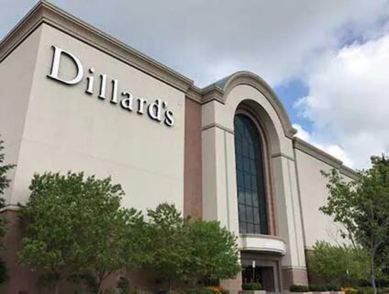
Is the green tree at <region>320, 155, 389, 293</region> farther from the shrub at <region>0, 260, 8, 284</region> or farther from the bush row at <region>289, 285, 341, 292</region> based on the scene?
the shrub at <region>0, 260, 8, 284</region>

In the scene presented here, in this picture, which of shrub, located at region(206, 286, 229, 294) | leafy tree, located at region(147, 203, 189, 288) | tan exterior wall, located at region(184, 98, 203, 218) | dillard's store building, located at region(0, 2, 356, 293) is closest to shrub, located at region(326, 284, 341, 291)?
dillard's store building, located at region(0, 2, 356, 293)

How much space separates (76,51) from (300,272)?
23370mm

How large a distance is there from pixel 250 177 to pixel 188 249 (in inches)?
531

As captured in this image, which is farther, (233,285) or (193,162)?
(193,162)

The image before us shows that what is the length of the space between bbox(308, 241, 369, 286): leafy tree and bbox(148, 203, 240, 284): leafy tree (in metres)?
12.0

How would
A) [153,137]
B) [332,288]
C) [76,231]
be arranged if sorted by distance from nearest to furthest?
[76,231], [153,137], [332,288]

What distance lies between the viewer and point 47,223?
49.6 feet

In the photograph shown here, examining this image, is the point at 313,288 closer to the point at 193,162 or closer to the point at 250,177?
the point at 250,177

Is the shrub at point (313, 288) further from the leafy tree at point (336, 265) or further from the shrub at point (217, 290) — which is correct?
the shrub at point (217, 290)

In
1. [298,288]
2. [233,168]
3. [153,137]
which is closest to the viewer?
[153,137]

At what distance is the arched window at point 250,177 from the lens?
99.8 ft

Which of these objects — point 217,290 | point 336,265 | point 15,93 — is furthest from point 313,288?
point 15,93

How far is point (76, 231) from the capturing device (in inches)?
600

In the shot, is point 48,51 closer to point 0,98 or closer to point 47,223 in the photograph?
point 0,98
